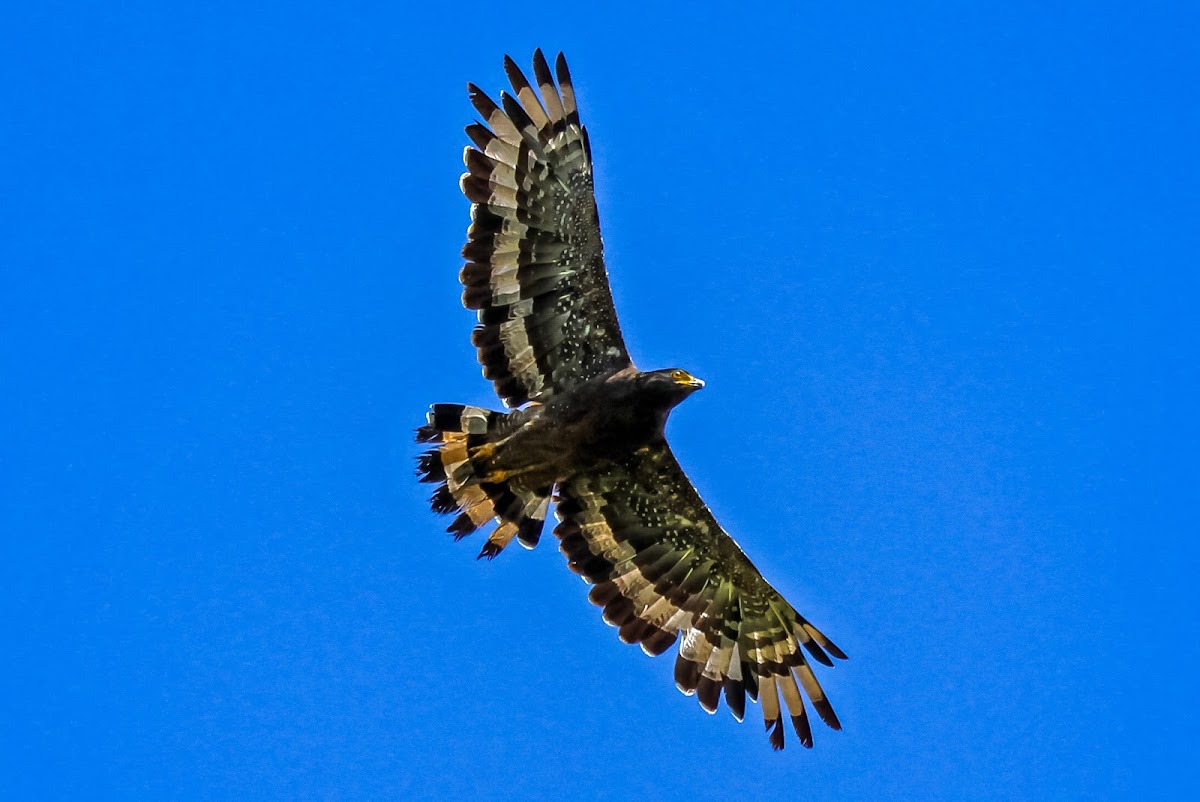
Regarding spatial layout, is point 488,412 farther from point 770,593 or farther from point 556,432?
point 770,593

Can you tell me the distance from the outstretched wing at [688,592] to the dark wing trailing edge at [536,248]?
3.68 feet

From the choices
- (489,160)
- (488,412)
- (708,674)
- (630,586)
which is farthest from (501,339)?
(708,674)

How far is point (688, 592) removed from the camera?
15977 mm

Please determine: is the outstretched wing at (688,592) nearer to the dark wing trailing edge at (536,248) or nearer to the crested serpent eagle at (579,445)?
the crested serpent eagle at (579,445)

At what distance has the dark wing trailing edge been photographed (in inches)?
578

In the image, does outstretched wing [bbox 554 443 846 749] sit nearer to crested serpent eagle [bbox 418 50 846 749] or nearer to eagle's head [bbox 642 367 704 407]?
crested serpent eagle [bbox 418 50 846 749]

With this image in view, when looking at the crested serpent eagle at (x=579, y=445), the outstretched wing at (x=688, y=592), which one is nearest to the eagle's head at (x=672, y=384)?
the crested serpent eagle at (x=579, y=445)

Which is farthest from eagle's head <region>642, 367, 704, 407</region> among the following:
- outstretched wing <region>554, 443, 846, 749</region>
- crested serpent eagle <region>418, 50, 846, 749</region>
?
outstretched wing <region>554, 443, 846, 749</region>

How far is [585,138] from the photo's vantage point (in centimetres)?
1470

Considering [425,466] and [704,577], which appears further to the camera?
[704,577]

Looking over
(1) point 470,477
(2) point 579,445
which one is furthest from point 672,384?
(1) point 470,477

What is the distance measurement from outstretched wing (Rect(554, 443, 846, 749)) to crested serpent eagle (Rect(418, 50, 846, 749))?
0.04 ft

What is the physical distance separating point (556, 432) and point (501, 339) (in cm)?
94

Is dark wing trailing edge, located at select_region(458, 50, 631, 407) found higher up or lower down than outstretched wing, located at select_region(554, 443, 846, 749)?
higher up
